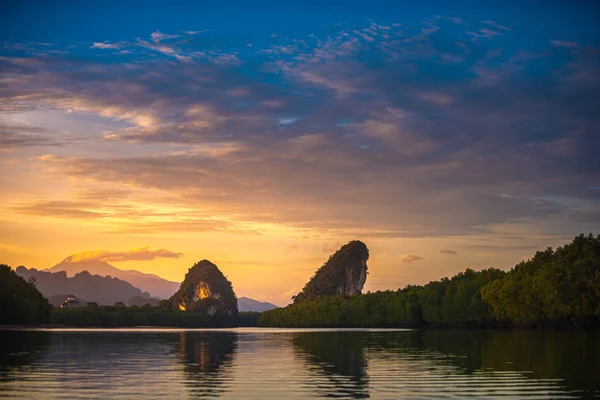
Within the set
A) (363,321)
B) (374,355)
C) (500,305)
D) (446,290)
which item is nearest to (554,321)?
(500,305)

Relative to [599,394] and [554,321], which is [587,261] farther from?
[599,394]

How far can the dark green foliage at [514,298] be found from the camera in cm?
8388

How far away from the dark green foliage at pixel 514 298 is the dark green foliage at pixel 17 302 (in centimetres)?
6854

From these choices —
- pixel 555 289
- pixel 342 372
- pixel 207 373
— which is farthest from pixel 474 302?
pixel 207 373

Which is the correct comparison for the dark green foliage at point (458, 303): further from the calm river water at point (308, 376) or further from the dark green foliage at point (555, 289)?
the calm river water at point (308, 376)

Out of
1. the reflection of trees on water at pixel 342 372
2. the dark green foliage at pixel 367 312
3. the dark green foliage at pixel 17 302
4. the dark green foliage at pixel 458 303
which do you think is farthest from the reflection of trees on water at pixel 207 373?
the dark green foliage at pixel 367 312

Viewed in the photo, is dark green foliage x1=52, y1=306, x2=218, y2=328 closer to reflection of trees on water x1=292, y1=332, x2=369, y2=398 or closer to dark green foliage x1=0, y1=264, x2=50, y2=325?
dark green foliage x1=0, y1=264, x2=50, y2=325

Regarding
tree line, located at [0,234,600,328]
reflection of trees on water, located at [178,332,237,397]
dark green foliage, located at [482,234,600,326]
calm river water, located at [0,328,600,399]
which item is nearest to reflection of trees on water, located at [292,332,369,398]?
calm river water, located at [0,328,600,399]

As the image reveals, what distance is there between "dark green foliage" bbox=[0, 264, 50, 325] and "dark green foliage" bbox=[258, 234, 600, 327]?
68544mm

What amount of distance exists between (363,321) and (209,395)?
476 feet

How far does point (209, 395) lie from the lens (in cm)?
2278

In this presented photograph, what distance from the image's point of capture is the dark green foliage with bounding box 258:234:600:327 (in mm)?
83875

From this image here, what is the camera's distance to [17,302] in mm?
106875

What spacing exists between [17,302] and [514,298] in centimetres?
7180
